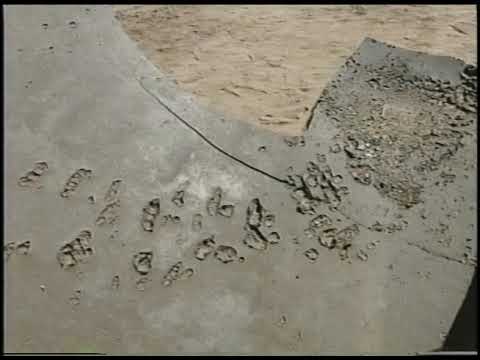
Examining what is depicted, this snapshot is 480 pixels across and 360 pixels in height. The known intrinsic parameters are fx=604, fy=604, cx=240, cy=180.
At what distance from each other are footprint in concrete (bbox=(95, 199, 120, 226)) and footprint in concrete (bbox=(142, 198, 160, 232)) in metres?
0.12

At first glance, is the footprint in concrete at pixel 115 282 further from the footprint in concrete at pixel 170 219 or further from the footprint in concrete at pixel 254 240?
the footprint in concrete at pixel 254 240

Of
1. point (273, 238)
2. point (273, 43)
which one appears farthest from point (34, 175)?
point (273, 43)

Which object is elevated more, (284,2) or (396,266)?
(284,2)

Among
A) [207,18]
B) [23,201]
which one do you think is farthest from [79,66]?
[207,18]

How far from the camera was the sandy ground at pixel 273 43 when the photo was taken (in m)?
4.10

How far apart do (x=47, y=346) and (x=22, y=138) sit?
103 cm

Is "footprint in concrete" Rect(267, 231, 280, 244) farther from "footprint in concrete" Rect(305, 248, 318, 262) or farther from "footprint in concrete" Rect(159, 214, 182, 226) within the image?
"footprint in concrete" Rect(159, 214, 182, 226)

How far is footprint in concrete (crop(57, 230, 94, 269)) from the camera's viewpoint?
2.53 m

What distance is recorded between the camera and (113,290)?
8.12 ft

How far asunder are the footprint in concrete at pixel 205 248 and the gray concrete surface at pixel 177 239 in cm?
2

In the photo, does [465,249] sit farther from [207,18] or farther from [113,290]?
[207,18]

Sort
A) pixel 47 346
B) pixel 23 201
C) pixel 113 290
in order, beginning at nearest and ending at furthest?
A: pixel 47 346
pixel 113 290
pixel 23 201

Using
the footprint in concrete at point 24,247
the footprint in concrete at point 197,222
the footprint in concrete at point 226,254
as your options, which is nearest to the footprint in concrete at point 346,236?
the footprint in concrete at point 226,254

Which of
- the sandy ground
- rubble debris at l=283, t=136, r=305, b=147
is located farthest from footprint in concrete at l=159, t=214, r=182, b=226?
the sandy ground
